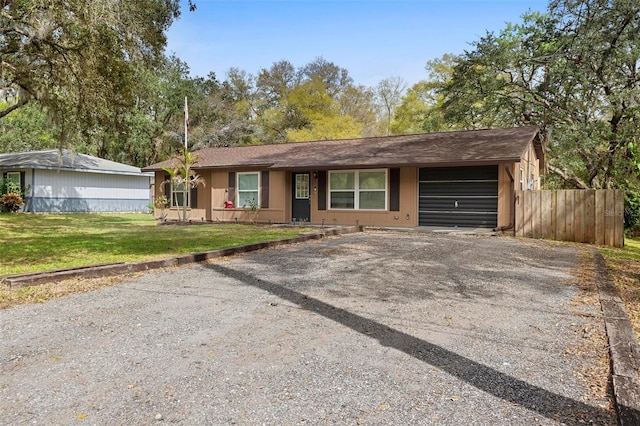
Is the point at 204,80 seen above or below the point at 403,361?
above

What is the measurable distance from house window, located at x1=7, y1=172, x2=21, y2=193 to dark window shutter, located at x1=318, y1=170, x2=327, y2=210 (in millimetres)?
16567

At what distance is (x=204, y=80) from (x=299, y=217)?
80.5 ft

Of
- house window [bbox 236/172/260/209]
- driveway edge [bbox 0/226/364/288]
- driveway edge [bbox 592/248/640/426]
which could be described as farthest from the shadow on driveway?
house window [bbox 236/172/260/209]

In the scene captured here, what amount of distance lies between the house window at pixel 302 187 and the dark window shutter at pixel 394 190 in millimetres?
3221

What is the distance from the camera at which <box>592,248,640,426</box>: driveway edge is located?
2.26 m

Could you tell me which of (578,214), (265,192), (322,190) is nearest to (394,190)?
(322,190)

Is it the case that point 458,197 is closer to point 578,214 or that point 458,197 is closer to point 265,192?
point 578,214

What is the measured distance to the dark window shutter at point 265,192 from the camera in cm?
1614

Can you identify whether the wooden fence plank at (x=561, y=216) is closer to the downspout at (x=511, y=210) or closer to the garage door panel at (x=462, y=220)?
the downspout at (x=511, y=210)

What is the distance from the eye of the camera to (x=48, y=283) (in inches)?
211

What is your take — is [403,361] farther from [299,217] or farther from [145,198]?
[145,198]

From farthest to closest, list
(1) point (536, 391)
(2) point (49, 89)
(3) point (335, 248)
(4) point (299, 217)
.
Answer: (4) point (299, 217) < (2) point (49, 89) < (3) point (335, 248) < (1) point (536, 391)

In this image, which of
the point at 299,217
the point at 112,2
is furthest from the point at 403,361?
the point at 299,217

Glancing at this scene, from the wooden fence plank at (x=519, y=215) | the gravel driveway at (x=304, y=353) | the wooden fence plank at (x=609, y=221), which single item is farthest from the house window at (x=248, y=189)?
the wooden fence plank at (x=609, y=221)
